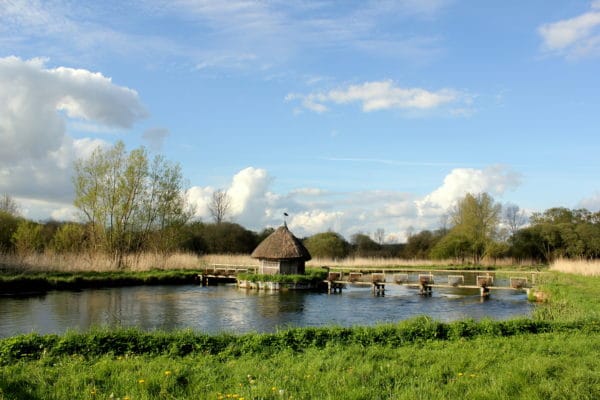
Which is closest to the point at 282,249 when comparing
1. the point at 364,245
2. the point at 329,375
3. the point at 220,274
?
the point at 220,274

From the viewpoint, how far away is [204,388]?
6.17m

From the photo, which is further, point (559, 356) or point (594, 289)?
point (594, 289)

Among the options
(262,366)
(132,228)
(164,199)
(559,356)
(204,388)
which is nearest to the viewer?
(204,388)

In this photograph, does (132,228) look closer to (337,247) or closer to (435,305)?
(337,247)

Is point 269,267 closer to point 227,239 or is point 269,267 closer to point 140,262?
point 140,262

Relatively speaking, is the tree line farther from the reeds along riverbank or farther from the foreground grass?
the foreground grass

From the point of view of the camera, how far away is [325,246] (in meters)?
53.6

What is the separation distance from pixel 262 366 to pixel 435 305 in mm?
15985

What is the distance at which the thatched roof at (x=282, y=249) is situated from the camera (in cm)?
2970

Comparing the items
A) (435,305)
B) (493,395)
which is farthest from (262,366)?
(435,305)

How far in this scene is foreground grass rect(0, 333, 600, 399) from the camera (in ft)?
19.2

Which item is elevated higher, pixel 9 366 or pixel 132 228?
pixel 132 228

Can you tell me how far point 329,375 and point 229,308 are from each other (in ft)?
46.6

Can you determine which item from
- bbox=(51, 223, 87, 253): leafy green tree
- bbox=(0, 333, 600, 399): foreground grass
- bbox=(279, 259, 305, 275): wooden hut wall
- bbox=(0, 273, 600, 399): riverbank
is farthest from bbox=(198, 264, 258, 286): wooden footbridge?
bbox=(0, 333, 600, 399): foreground grass
